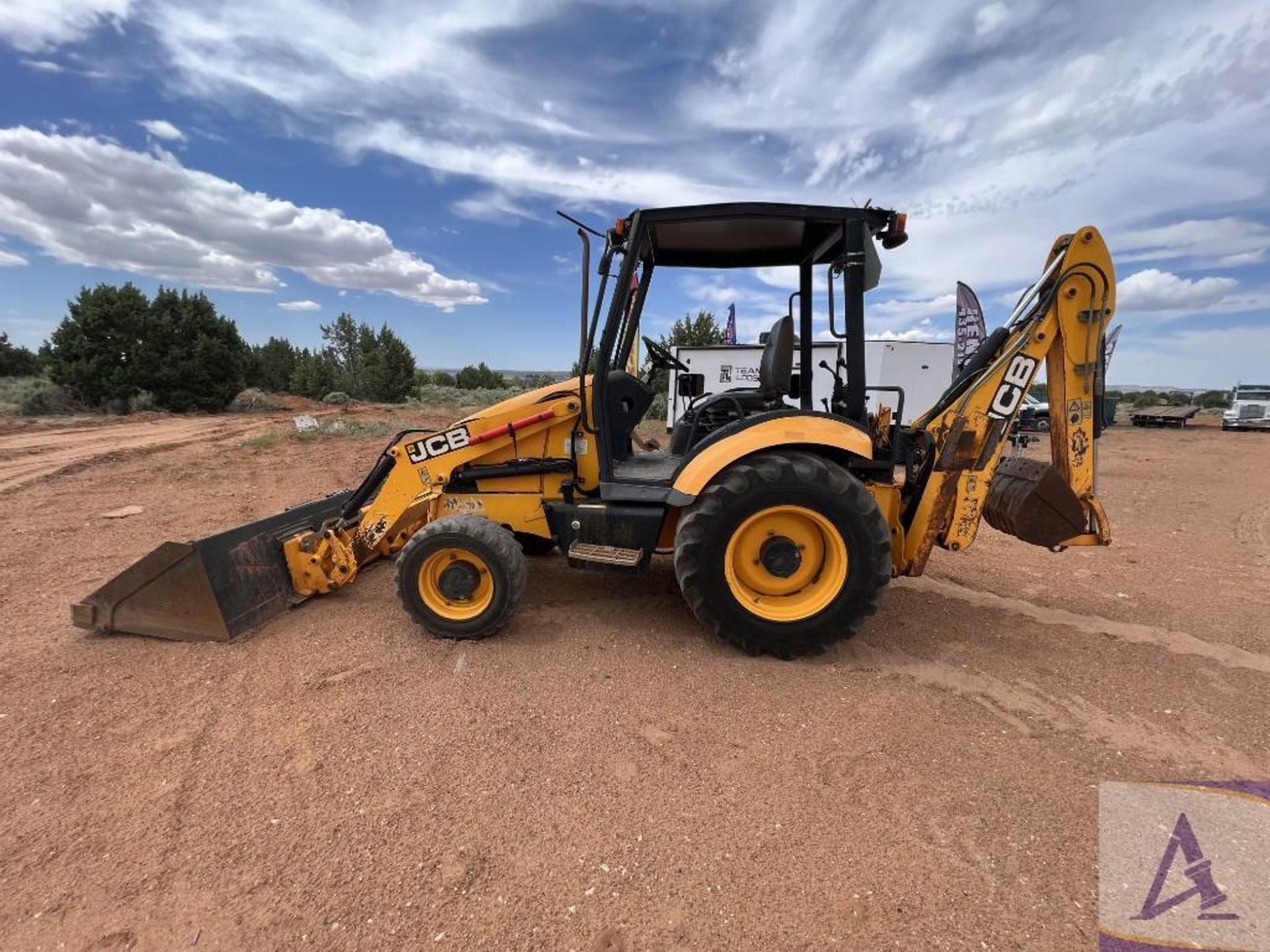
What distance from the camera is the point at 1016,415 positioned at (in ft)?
13.0

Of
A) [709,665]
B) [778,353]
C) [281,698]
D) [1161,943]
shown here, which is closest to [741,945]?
[1161,943]

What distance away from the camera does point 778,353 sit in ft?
13.9

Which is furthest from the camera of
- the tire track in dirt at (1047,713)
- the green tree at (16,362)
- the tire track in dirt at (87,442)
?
the green tree at (16,362)

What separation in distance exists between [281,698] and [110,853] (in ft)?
3.41

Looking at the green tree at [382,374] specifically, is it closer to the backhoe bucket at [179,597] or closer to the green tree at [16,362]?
the green tree at [16,362]

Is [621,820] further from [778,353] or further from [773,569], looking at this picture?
[778,353]

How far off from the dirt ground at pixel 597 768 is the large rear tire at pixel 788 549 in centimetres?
23

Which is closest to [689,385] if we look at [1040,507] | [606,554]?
[606,554]

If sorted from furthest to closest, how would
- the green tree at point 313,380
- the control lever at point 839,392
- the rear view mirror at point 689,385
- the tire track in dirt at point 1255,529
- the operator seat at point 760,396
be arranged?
the green tree at point 313,380 < the tire track in dirt at point 1255,529 < the rear view mirror at point 689,385 < the operator seat at point 760,396 < the control lever at point 839,392

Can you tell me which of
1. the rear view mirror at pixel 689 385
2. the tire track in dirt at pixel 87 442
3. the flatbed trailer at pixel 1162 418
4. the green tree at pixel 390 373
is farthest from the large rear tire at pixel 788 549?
the green tree at pixel 390 373

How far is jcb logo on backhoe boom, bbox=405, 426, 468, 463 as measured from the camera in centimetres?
435

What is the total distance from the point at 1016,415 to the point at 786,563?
1.76 m

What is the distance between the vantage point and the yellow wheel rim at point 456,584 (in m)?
3.89

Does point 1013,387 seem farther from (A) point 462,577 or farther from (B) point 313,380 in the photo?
(B) point 313,380
